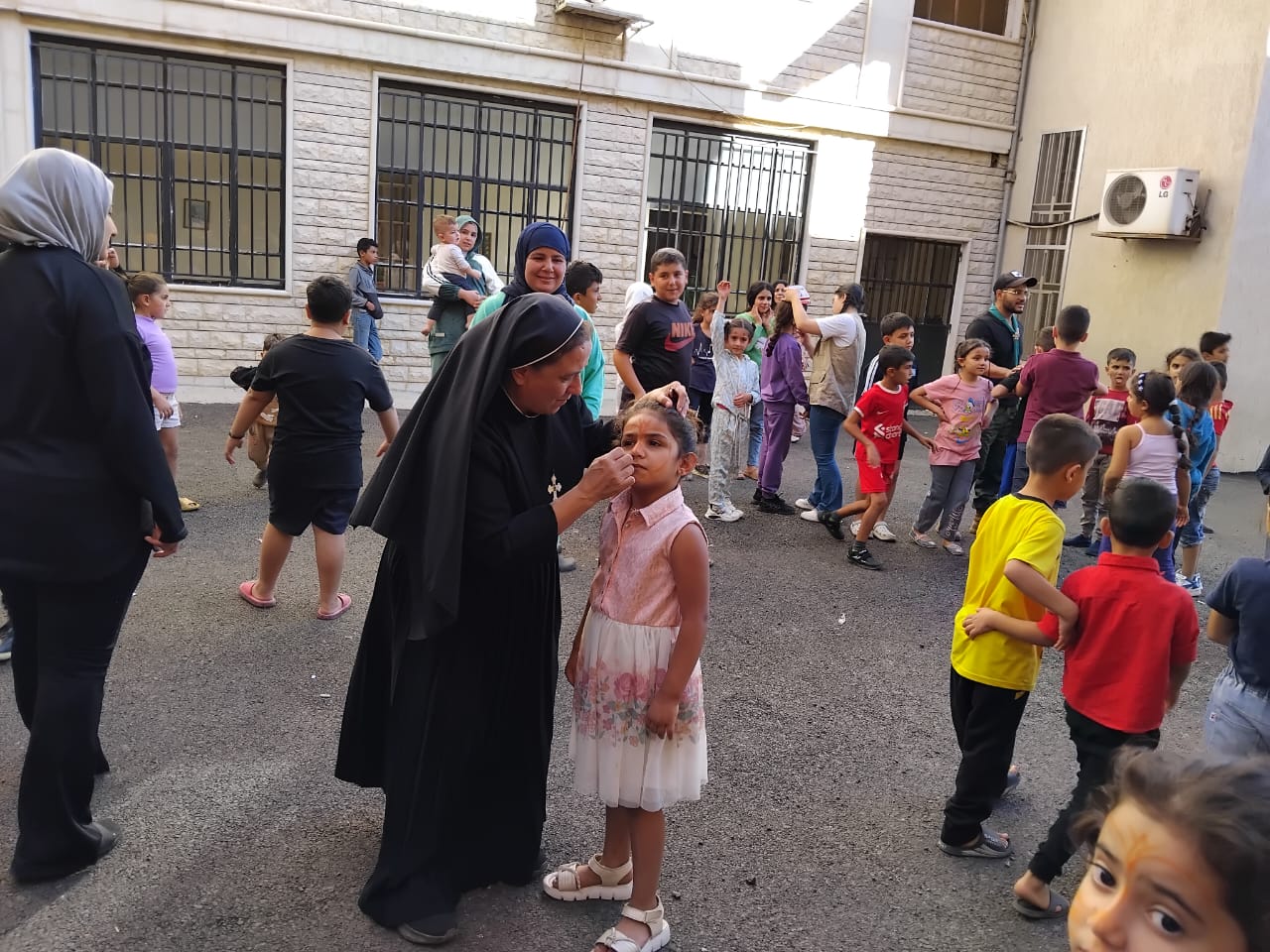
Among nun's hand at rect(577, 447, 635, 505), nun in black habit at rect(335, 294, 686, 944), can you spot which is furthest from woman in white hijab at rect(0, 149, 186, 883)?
nun's hand at rect(577, 447, 635, 505)

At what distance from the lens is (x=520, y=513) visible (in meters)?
2.47

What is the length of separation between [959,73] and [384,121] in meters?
7.86

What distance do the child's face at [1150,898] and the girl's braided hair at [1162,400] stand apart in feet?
16.1

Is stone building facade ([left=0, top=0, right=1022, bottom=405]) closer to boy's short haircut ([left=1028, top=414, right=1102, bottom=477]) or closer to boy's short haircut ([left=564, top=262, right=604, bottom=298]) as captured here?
boy's short haircut ([left=564, top=262, right=604, bottom=298])

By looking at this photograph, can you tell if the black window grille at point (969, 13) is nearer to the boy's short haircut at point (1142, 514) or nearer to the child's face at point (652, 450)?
the boy's short haircut at point (1142, 514)

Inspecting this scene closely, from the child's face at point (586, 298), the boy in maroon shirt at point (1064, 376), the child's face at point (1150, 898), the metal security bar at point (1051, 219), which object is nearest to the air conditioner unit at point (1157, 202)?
the metal security bar at point (1051, 219)

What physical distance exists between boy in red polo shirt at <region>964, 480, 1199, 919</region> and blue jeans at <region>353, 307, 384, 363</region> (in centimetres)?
888

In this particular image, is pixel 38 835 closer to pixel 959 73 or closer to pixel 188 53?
pixel 188 53

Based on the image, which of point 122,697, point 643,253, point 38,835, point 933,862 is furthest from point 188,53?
point 933,862

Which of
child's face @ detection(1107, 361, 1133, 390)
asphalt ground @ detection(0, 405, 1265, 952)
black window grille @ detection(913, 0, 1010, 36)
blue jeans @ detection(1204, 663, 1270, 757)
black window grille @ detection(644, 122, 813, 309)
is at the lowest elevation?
asphalt ground @ detection(0, 405, 1265, 952)

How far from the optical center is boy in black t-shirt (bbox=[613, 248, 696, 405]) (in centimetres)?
623

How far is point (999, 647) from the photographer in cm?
317

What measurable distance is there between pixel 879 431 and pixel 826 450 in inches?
33.2

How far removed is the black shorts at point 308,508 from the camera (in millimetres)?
4715
